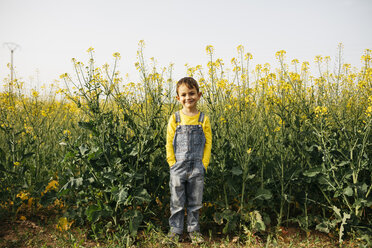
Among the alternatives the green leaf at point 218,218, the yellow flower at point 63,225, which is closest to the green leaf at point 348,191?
the green leaf at point 218,218

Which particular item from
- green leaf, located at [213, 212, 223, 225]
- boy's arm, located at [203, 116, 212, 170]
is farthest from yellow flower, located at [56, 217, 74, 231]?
boy's arm, located at [203, 116, 212, 170]

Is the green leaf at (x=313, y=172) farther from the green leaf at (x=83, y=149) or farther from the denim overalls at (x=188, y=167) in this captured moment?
the green leaf at (x=83, y=149)

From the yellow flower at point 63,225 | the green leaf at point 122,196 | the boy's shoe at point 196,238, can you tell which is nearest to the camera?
the green leaf at point 122,196

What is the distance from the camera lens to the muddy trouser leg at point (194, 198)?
2590 mm

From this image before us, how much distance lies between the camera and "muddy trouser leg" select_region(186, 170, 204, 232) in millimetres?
2590

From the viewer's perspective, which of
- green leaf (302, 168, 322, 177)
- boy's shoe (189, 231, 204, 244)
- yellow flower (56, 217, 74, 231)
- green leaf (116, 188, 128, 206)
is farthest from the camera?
yellow flower (56, 217, 74, 231)

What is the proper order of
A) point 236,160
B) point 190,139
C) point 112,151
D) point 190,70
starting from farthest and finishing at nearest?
1. point 190,70
2. point 236,160
3. point 112,151
4. point 190,139

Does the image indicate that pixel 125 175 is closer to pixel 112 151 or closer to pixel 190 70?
pixel 112 151

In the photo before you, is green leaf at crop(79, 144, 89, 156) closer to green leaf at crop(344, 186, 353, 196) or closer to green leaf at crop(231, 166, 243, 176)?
green leaf at crop(231, 166, 243, 176)

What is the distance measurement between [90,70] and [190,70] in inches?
44.4

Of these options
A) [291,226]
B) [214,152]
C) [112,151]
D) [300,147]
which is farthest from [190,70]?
[291,226]

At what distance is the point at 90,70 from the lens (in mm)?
2846

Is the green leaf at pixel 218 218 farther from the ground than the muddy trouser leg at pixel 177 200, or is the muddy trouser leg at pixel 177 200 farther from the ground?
the muddy trouser leg at pixel 177 200

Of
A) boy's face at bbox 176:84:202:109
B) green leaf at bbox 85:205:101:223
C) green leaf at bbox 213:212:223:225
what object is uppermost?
boy's face at bbox 176:84:202:109
